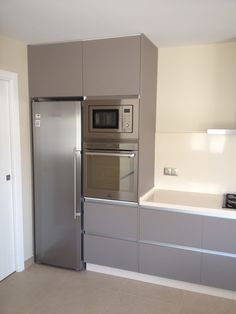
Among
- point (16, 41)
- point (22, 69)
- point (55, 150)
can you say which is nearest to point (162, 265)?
point (55, 150)

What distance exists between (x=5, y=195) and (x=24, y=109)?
35.7 inches

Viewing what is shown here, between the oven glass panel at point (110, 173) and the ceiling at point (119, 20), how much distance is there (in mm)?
1159

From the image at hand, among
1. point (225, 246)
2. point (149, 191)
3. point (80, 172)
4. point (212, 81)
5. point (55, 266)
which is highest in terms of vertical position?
point (212, 81)

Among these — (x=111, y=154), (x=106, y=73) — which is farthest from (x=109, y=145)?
(x=106, y=73)

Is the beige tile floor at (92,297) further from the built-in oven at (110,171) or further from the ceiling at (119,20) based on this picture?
the ceiling at (119,20)

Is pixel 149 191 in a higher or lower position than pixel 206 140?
lower

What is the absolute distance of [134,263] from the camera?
289 cm

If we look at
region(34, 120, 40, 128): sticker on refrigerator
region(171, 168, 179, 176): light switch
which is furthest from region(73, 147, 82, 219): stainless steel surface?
region(171, 168, 179, 176): light switch

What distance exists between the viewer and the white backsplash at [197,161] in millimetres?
3000

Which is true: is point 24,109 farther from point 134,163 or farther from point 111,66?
point 134,163

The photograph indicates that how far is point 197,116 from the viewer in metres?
3.09

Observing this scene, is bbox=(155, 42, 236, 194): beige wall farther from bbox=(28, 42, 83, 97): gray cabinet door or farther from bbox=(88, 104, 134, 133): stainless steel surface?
bbox=(28, 42, 83, 97): gray cabinet door

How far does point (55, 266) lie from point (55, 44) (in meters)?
2.35

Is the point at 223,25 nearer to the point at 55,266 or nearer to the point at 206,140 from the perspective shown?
the point at 206,140
